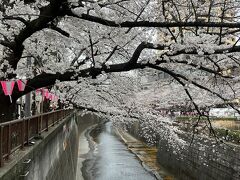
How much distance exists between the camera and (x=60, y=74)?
947 centimetres

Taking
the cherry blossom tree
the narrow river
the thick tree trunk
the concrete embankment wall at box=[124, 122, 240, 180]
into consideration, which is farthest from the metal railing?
the narrow river

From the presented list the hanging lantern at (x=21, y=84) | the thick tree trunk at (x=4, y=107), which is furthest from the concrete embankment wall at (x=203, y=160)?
the hanging lantern at (x=21, y=84)

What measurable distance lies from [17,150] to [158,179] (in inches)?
785

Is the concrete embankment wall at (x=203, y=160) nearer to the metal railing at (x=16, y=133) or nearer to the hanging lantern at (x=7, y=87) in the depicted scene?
the metal railing at (x=16, y=133)

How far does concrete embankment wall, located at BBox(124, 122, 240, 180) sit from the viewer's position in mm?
18359

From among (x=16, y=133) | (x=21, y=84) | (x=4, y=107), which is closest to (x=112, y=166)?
(x=4, y=107)

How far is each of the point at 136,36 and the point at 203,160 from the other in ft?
43.5

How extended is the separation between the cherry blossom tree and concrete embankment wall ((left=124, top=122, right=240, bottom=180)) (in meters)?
5.30

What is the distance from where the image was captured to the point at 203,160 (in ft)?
75.5

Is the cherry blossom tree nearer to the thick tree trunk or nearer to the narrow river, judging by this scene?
the thick tree trunk

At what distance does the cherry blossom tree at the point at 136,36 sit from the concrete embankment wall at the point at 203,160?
17.4 ft

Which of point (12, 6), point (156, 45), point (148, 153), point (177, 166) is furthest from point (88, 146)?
point (156, 45)

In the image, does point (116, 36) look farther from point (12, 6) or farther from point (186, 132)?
point (186, 132)

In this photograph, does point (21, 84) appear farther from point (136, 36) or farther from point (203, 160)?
point (203, 160)
